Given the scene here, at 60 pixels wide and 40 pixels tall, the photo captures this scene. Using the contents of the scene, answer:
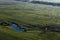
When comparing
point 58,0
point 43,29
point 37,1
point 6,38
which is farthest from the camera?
point 37,1

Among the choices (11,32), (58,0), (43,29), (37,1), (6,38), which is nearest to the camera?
(6,38)

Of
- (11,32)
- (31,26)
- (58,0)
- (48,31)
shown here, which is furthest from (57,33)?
(58,0)

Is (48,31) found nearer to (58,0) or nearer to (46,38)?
(46,38)

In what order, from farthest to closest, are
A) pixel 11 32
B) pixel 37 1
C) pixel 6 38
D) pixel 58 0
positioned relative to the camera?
pixel 37 1 < pixel 58 0 < pixel 11 32 < pixel 6 38

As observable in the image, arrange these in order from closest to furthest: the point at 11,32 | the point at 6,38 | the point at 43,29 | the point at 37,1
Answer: the point at 6,38 → the point at 11,32 → the point at 43,29 → the point at 37,1

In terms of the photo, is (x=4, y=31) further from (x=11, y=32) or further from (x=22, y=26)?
A: (x=22, y=26)

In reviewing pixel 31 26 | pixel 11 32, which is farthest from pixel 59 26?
pixel 11 32

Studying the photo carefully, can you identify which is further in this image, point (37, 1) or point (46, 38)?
point (37, 1)

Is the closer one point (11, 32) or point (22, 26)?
point (11, 32)

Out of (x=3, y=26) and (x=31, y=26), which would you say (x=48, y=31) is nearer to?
(x=31, y=26)
